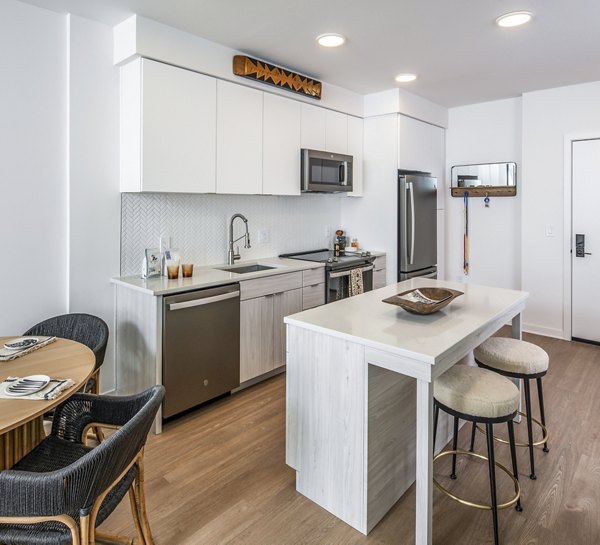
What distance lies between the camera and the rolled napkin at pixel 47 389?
1472mm

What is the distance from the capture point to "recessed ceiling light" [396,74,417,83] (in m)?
3.88

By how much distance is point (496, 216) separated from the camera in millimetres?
5020

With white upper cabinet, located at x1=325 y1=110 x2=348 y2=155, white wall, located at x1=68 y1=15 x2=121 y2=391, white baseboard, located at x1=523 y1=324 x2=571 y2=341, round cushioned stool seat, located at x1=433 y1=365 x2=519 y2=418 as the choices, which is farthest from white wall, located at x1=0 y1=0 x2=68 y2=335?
white baseboard, located at x1=523 y1=324 x2=571 y2=341

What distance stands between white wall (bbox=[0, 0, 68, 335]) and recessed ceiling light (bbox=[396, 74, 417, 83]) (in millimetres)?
2699

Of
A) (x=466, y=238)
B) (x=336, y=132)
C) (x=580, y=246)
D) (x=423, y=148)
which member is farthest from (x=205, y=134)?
(x=580, y=246)

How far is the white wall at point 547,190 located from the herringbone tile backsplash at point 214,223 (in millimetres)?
2072

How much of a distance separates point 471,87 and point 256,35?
7.97ft

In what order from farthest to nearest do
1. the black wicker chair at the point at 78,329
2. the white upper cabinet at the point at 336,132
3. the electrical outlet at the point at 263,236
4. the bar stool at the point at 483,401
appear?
1. the white upper cabinet at the point at 336,132
2. the electrical outlet at the point at 263,236
3. the black wicker chair at the point at 78,329
4. the bar stool at the point at 483,401

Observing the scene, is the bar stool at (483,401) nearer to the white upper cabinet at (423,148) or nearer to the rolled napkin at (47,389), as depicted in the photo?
the rolled napkin at (47,389)

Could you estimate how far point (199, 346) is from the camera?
2.84m

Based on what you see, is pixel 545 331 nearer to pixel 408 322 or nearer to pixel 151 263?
pixel 408 322

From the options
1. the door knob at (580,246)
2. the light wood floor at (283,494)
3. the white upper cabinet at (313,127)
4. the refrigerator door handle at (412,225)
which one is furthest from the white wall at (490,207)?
the light wood floor at (283,494)

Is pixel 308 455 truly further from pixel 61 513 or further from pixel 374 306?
pixel 61 513

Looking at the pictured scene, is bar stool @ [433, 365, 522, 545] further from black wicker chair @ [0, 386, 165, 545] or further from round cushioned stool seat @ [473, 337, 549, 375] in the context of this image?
black wicker chair @ [0, 386, 165, 545]
